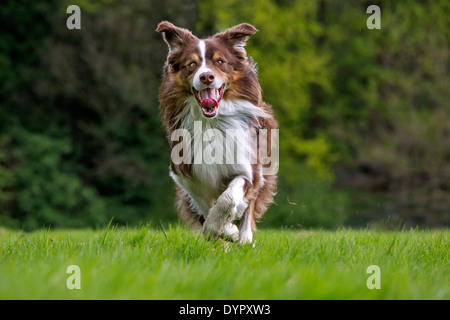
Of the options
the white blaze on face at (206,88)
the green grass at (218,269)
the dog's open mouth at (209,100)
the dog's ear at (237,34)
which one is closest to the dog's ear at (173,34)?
the white blaze on face at (206,88)

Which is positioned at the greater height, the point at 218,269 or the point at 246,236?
the point at 218,269

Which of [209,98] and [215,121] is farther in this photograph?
[215,121]

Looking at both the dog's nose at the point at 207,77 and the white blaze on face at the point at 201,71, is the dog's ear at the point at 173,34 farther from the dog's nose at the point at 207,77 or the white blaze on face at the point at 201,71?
the dog's nose at the point at 207,77

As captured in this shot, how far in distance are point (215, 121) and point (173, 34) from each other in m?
0.97

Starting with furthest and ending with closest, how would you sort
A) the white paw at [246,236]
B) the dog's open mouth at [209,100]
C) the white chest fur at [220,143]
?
the white paw at [246,236]
the white chest fur at [220,143]
the dog's open mouth at [209,100]

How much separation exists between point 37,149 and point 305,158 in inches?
363

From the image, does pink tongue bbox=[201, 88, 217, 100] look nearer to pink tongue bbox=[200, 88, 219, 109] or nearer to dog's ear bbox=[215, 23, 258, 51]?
pink tongue bbox=[200, 88, 219, 109]

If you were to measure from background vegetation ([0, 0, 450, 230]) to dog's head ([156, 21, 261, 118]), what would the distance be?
10.1 metres

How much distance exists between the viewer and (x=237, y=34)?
5590mm

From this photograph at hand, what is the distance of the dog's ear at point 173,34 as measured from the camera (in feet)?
17.8

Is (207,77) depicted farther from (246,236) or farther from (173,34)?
(246,236)

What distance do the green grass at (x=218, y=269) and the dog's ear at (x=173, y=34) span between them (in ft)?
6.23

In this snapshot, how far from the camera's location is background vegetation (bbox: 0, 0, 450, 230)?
16.6 m

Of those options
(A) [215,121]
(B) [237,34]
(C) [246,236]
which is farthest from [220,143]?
(B) [237,34]
